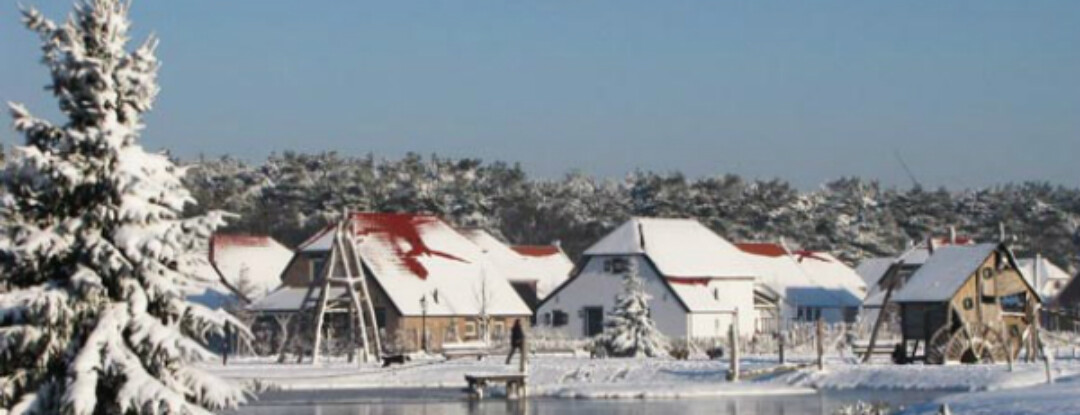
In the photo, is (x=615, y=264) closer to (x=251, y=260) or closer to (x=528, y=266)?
(x=528, y=266)

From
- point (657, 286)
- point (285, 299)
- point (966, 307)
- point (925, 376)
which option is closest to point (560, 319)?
point (657, 286)

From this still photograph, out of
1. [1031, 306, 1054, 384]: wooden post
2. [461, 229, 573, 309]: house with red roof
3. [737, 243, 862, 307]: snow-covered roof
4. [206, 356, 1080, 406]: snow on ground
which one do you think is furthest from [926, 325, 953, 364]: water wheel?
[461, 229, 573, 309]: house with red roof

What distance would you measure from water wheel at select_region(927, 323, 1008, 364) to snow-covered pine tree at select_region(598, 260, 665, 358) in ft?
36.1

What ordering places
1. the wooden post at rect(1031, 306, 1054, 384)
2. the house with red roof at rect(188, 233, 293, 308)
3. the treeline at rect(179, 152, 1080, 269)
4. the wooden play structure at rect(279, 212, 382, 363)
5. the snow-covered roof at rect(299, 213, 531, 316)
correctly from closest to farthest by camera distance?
the wooden post at rect(1031, 306, 1054, 384), the wooden play structure at rect(279, 212, 382, 363), the snow-covered roof at rect(299, 213, 531, 316), the house with red roof at rect(188, 233, 293, 308), the treeline at rect(179, 152, 1080, 269)

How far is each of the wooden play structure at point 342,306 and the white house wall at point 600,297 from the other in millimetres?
12019

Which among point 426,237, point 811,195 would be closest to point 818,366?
point 426,237

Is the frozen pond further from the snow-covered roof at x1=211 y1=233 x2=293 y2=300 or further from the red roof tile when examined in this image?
the red roof tile

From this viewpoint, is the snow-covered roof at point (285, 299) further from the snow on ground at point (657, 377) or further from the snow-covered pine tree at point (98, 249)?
the snow-covered pine tree at point (98, 249)

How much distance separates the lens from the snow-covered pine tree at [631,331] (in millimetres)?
64062

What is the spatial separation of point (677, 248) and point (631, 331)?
835 inches

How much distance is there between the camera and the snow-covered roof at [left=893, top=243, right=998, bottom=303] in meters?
57.6

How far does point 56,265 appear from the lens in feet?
51.5

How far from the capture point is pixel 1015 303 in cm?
6238

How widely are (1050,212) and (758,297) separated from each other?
298 feet
